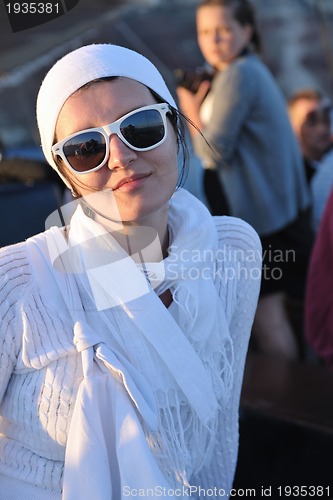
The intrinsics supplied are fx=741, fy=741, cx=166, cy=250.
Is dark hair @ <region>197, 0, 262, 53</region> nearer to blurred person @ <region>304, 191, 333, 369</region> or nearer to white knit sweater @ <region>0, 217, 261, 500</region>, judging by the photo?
blurred person @ <region>304, 191, 333, 369</region>

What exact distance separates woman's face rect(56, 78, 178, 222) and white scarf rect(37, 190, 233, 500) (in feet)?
0.29

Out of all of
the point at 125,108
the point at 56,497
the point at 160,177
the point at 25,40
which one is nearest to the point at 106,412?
the point at 56,497

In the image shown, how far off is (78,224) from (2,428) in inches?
18.0

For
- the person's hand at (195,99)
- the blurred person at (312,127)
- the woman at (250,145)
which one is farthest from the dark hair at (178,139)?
the blurred person at (312,127)

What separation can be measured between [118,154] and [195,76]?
5.41 feet

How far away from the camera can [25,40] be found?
5.49ft

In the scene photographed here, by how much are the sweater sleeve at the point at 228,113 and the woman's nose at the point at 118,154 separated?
0.98 metres

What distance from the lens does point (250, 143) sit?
2467mm

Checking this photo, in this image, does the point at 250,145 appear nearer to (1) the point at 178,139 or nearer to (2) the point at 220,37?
(2) the point at 220,37

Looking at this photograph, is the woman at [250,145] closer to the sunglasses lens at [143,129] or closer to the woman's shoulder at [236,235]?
the woman's shoulder at [236,235]

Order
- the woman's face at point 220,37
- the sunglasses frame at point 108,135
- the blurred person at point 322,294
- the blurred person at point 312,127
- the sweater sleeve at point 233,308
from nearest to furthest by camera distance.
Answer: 1. the sunglasses frame at point 108,135
2. the sweater sleeve at point 233,308
3. the blurred person at point 322,294
4. the woman's face at point 220,37
5. the blurred person at point 312,127

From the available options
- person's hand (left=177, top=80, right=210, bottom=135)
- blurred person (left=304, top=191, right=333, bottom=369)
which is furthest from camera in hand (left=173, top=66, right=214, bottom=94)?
blurred person (left=304, top=191, right=333, bottom=369)

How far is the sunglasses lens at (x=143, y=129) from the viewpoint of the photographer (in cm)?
136

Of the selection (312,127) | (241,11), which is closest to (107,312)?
(241,11)
